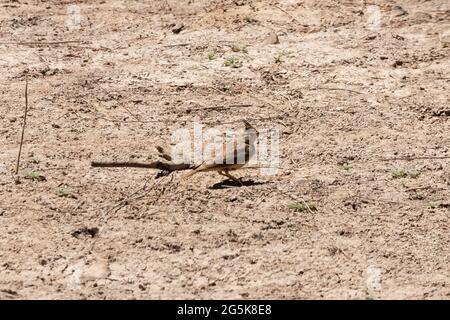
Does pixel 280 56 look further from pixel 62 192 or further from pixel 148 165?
pixel 62 192

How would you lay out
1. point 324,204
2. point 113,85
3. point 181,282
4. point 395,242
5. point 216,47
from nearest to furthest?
point 181,282 → point 395,242 → point 324,204 → point 113,85 → point 216,47

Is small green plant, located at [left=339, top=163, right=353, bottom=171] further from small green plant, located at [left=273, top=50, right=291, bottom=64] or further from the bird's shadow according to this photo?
small green plant, located at [left=273, top=50, right=291, bottom=64]

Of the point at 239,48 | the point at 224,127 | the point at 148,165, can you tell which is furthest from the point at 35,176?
the point at 239,48

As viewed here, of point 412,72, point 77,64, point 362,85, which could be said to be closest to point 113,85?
point 77,64

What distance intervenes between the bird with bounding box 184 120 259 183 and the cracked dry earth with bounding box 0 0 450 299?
0.09m

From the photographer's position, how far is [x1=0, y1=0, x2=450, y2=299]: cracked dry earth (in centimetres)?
404

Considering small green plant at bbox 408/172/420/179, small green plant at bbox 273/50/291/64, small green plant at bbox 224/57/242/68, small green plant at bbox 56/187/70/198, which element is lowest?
small green plant at bbox 56/187/70/198

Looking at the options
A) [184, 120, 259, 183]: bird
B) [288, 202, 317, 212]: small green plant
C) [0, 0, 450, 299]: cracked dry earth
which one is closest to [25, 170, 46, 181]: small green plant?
[0, 0, 450, 299]: cracked dry earth

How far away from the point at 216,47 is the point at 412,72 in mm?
1586

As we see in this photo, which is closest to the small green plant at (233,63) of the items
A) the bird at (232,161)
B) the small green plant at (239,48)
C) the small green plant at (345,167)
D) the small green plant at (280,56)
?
the small green plant at (239,48)

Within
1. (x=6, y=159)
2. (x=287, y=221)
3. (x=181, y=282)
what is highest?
(x=6, y=159)

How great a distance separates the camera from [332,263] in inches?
162

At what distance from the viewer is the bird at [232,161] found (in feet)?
15.2

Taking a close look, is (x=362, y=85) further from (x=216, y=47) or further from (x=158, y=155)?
(x=158, y=155)
